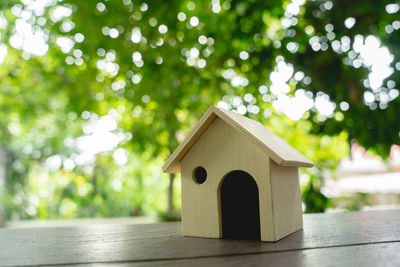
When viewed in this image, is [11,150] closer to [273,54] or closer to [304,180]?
[304,180]

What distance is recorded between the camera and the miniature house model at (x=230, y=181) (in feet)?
4.10

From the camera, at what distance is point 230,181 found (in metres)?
1.39

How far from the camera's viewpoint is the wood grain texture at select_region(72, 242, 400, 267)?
2.87 feet

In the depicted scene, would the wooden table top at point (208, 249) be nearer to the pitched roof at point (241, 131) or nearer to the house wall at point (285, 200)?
the house wall at point (285, 200)

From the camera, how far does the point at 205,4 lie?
9.91ft

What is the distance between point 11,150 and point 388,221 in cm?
808

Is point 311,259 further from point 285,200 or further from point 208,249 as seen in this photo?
point 285,200

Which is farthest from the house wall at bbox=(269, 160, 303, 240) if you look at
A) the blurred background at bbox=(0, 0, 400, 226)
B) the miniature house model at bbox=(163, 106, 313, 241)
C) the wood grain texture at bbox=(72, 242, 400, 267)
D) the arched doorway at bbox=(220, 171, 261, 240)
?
the blurred background at bbox=(0, 0, 400, 226)

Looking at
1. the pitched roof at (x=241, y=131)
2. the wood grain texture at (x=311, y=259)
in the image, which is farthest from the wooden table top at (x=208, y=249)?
the pitched roof at (x=241, y=131)

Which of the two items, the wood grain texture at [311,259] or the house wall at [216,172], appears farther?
the house wall at [216,172]

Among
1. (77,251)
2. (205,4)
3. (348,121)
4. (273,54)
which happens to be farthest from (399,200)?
(77,251)

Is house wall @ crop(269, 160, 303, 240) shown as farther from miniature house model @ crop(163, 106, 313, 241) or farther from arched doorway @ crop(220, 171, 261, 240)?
arched doorway @ crop(220, 171, 261, 240)

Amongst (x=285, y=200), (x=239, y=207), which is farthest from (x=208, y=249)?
(x=285, y=200)

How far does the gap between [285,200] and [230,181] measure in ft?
0.81
